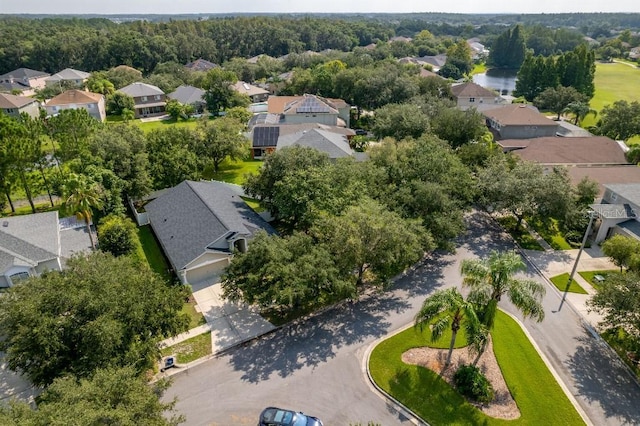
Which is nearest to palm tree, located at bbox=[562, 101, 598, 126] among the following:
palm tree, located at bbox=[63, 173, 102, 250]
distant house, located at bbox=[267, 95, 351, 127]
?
distant house, located at bbox=[267, 95, 351, 127]

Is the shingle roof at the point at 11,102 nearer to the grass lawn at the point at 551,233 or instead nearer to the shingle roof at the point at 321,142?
the shingle roof at the point at 321,142

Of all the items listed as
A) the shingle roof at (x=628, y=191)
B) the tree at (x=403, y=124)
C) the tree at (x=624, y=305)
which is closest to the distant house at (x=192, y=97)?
the tree at (x=403, y=124)

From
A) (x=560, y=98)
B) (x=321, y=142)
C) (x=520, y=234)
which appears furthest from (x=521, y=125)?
(x=321, y=142)

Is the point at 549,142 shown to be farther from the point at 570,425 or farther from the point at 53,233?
the point at 53,233

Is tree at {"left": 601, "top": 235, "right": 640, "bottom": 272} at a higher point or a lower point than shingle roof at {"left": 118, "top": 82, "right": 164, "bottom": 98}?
higher

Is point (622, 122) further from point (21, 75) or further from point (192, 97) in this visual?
point (21, 75)

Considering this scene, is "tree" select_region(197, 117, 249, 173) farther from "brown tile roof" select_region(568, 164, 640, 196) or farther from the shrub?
"brown tile roof" select_region(568, 164, 640, 196)
